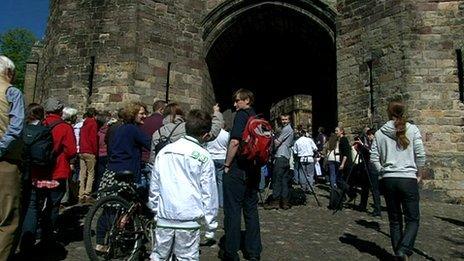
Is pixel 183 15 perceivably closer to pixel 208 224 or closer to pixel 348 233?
pixel 348 233

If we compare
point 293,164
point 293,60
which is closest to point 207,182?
point 293,164

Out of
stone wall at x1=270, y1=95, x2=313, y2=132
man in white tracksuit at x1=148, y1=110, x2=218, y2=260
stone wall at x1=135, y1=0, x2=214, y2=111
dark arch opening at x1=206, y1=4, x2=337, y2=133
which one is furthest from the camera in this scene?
stone wall at x1=270, y1=95, x2=313, y2=132

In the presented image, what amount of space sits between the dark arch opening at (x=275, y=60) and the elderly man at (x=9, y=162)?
32.6 feet

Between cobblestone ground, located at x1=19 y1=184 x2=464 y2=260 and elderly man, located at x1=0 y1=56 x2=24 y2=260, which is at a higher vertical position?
elderly man, located at x1=0 y1=56 x2=24 y2=260

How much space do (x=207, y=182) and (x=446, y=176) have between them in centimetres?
799

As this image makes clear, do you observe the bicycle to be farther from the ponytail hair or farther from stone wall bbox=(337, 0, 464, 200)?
stone wall bbox=(337, 0, 464, 200)

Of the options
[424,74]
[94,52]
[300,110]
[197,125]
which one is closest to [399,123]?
[197,125]

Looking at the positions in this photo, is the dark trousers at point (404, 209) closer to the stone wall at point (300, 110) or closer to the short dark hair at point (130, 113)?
the short dark hair at point (130, 113)

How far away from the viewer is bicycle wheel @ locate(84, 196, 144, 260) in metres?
3.73

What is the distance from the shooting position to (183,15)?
12180 millimetres

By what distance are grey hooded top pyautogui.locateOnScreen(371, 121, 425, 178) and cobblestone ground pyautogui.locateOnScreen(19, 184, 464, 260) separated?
3.42ft

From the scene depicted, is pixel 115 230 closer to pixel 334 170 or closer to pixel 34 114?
pixel 34 114

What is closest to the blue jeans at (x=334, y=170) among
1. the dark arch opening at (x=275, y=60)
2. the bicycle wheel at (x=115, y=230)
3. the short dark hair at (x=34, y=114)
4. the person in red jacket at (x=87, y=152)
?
the dark arch opening at (x=275, y=60)

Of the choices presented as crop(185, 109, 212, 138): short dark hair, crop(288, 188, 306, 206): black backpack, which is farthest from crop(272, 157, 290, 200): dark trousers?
crop(185, 109, 212, 138): short dark hair
